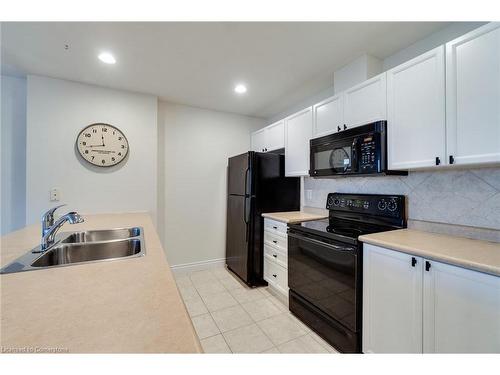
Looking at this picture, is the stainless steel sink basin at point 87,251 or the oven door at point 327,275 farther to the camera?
the oven door at point 327,275

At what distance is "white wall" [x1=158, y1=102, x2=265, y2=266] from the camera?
3.10 meters

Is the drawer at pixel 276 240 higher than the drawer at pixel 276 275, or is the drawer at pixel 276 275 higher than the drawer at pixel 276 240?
the drawer at pixel 276 240

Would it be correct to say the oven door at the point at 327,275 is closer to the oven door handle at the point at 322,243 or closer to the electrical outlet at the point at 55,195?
the oven door handle at the point at 322,243

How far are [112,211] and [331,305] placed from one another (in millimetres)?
2564

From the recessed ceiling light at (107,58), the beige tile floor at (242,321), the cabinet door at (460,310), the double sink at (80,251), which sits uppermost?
the recessed ceiling light at (107,58)

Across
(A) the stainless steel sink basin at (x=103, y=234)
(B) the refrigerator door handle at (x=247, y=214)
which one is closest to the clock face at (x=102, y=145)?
(A) the stainless steel sink basin at (x=103, y=234)

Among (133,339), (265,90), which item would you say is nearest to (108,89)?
(265,90)

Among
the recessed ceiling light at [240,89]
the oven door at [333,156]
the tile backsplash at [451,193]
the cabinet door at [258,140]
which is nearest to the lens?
the tile backsplash at [451,193]

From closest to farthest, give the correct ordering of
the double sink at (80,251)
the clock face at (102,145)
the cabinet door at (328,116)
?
the double sink at (80,251), the cabinet door at (328,116), the clock face at (102,145)

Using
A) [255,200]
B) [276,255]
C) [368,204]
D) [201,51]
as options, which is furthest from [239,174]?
[368,204]

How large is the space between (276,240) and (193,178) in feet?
5.26

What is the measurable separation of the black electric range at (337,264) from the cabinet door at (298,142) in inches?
22.7

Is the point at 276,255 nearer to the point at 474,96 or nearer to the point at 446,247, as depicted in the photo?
the point at 446,247

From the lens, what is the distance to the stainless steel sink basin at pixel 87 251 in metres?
1.25
